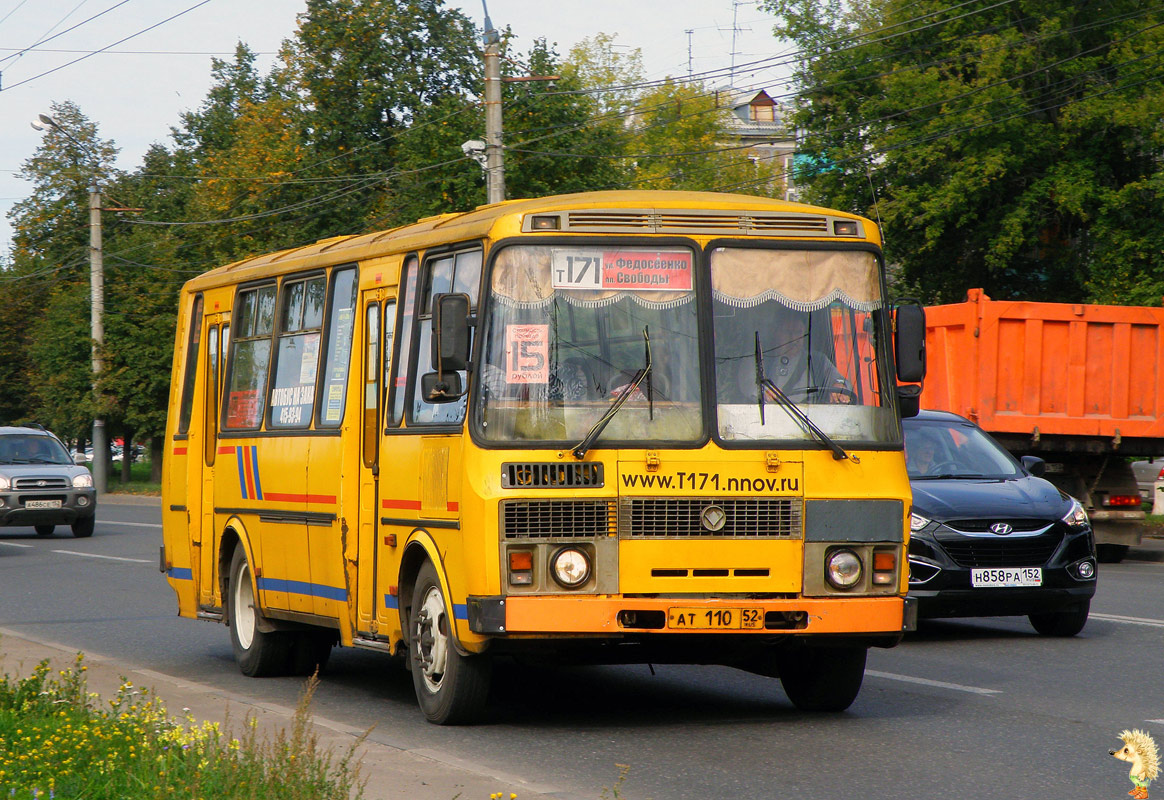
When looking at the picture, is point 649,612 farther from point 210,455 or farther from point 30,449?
point 30,449

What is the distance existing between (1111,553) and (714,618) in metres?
14.7

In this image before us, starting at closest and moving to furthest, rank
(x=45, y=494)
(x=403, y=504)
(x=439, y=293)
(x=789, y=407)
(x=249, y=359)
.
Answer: (x=789, y=407) < (x=439, y=293) < (x=403, y=504) < (x=249, y=359) < (x=45, y=494)

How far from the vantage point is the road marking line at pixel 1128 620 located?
13.3m

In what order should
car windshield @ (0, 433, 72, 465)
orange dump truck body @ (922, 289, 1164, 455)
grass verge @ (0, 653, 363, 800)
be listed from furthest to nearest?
car windshield @ (0, 433, 72, 465) < orange dump truck body @ (922, 289, 1164, 455) < grass verge @ (0, 653, 363, 800)

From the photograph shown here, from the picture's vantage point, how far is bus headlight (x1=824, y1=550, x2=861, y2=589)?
814 centimetres

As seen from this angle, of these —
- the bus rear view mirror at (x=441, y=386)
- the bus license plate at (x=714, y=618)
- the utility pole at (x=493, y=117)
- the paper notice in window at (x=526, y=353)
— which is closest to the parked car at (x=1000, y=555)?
the bus license plate at (x=714, y=618)

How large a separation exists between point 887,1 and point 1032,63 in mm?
6144

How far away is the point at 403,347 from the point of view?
9242 mm

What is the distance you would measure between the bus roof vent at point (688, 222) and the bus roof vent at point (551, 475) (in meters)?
1.17

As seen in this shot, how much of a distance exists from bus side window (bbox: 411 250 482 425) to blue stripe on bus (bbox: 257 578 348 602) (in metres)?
1.45

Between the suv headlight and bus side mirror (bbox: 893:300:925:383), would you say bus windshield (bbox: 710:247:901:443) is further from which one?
the suv headlight

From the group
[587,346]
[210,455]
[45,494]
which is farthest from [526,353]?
[45,494]

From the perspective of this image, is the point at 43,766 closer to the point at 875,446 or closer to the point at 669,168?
the point at 875,446

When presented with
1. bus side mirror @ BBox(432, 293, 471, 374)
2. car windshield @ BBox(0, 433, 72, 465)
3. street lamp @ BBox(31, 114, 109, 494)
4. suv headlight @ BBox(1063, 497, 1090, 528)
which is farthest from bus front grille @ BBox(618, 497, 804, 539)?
street lamp @ BBox(31, 114, 109, 494)
